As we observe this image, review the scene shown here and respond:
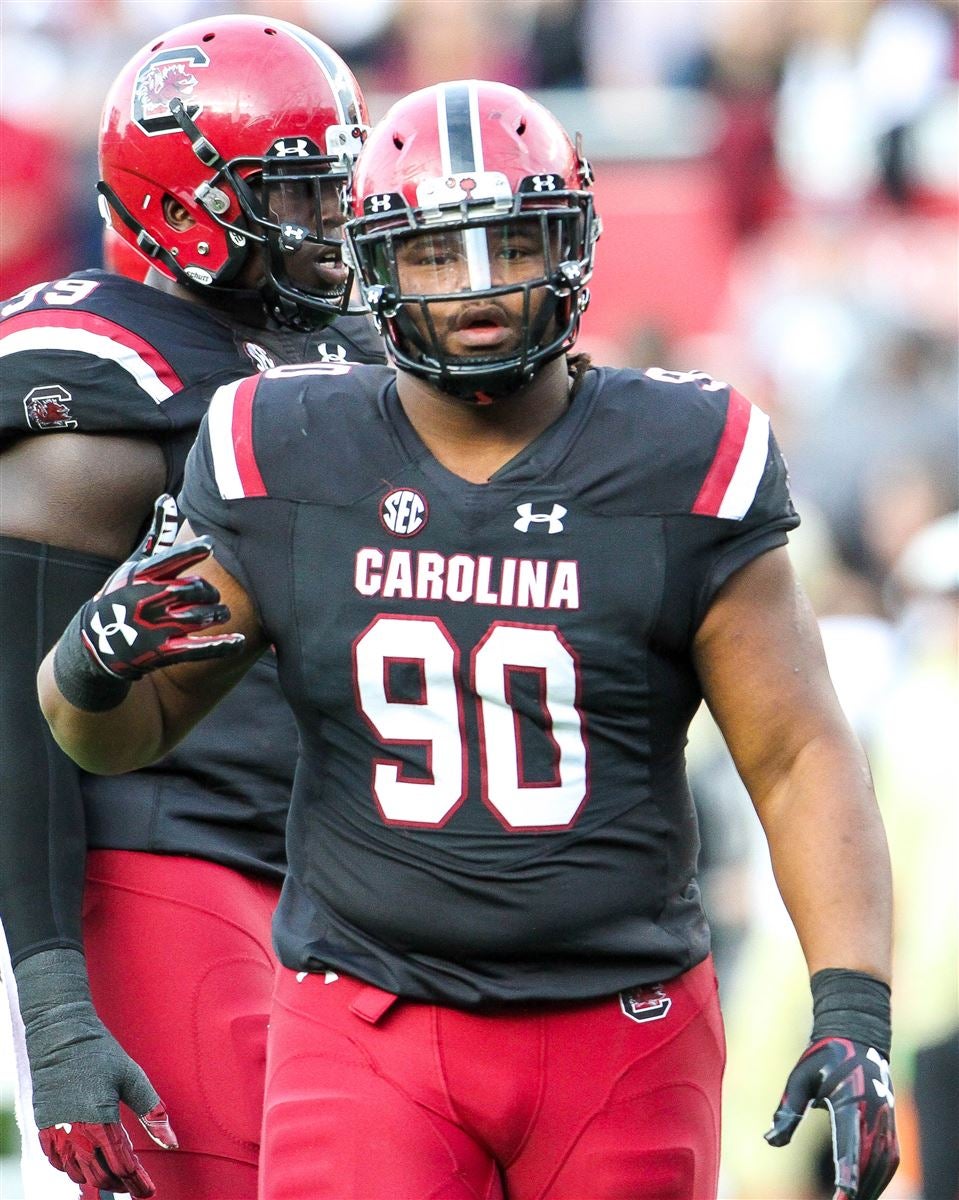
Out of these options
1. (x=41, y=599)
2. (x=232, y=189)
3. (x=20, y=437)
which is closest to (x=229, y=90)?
(x=232, y=189)

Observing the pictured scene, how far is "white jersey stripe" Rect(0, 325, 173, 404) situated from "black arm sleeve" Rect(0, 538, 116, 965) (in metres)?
0.27

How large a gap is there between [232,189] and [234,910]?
3.64 feet

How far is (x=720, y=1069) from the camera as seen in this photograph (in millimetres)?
2916

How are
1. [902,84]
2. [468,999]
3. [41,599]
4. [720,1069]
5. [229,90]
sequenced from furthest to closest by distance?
1. [902,84]
2. [229,90]
3. [41,599]
4. [720,1069]
5. [468,999]

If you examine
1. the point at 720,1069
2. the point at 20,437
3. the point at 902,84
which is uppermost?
the point at 902,84

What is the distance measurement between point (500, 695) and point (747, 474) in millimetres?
421

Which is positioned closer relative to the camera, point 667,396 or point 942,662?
point 667,396

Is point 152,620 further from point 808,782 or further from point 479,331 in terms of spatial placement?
point 808,782

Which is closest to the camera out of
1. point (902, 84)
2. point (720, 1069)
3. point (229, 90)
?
point (720, 1069)

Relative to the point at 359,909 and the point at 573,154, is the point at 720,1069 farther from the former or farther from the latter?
the point at 573,154

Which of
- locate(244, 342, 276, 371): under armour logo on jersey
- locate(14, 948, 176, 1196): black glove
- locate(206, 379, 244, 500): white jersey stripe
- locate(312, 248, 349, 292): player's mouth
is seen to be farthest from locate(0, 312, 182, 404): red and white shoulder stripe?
Result: locate(14, 948, 176, 1196): black glove

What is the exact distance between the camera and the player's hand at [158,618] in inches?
105

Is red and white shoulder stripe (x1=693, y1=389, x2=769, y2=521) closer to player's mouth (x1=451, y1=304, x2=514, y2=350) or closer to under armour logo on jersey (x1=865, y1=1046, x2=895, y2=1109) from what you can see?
player's mouth (x1=451, y1=304, x2=514, y2=350)

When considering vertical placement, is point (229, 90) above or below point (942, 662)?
above
